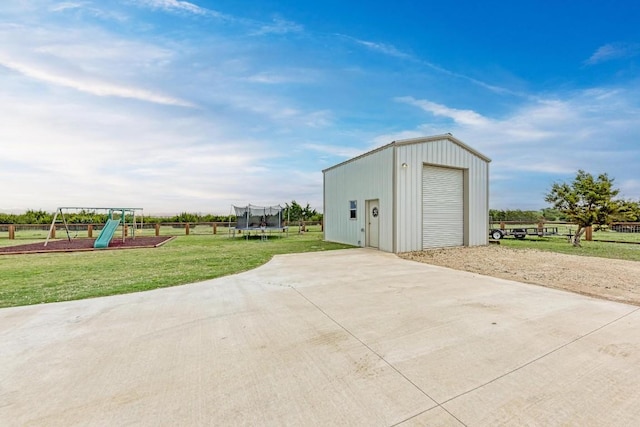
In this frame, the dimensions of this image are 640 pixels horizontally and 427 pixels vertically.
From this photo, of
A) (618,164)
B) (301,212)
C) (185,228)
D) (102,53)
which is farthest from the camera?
(301,212)

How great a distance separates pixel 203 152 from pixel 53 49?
718 cm

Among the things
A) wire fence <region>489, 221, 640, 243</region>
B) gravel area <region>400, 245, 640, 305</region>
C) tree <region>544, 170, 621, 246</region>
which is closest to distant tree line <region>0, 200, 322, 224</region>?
gravel area <region>400, 245, 640, 305</region>

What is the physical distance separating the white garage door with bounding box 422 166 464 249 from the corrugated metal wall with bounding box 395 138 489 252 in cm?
23

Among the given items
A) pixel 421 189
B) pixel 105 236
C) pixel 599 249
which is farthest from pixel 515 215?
pixel 105 236

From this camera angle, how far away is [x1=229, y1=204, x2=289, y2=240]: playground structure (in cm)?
1419

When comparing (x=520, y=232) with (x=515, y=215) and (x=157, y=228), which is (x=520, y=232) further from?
(x=157, y=228)

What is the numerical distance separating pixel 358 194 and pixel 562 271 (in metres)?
6.25

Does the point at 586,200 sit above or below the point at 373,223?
above

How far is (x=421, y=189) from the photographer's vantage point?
8.70m

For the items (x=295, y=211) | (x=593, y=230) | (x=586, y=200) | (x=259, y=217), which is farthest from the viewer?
(x=295, y=211)

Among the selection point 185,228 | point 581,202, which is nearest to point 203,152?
point 185,228

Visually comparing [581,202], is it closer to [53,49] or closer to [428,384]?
[428,384]

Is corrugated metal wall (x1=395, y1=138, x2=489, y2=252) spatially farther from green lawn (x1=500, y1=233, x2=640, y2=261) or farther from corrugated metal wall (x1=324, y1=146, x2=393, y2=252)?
green lawn (x1=500, y1=233, x2=640, y2=261)

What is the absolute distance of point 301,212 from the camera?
74.0ft
